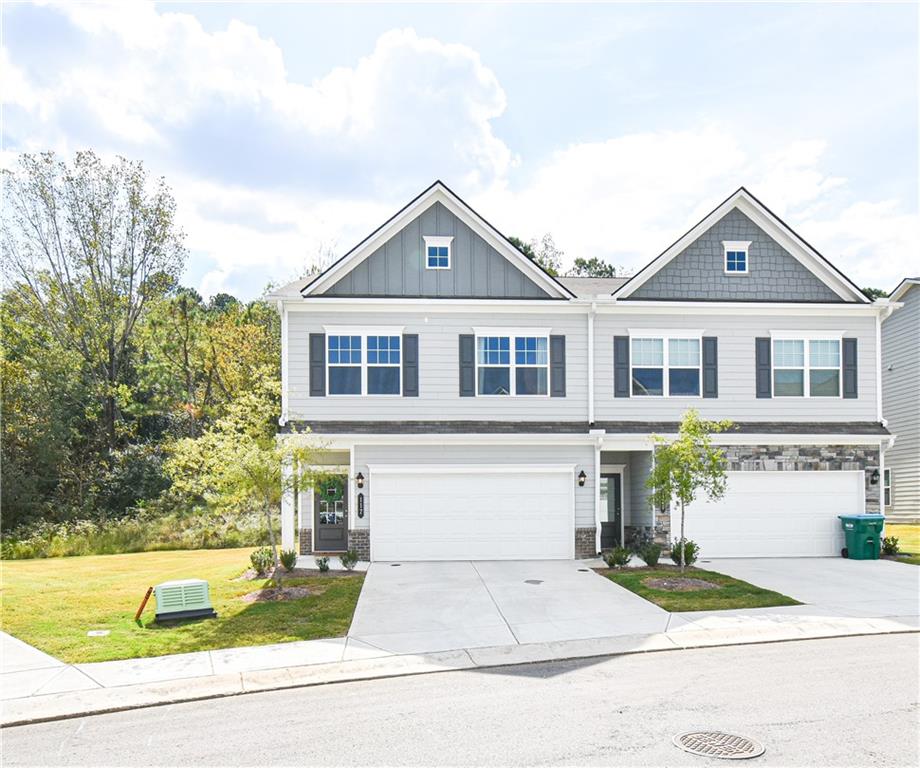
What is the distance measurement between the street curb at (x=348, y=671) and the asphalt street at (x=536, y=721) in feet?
0.67

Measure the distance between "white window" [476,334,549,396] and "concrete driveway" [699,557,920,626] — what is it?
5.90 metres

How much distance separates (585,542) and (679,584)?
417cm

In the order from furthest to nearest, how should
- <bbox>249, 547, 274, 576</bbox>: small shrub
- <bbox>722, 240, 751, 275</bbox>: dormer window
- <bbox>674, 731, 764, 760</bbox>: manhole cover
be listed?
<bbox>722, 240, 751, 275</bbox>: dormer window → <bbox>249, 547, 274, 576</bbox>: small shrub → <bbox>674, 731, 764, 760</bbox>: manhole cover

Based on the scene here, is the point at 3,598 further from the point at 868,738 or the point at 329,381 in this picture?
the point at 868,738

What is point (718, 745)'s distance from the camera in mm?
6816

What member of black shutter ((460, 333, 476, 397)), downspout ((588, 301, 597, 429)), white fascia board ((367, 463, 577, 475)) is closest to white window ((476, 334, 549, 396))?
black shutter ((460, 333, 476, 397))

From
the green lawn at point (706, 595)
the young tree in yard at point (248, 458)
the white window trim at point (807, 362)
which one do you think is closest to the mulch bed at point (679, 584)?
the green lawn at point (706, 595)

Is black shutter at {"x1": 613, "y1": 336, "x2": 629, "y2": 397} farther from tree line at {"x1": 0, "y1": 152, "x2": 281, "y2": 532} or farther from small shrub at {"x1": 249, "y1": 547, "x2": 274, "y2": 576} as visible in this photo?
tree line at {"x1": 0, "y1": 152, "x2": 281, "y2": 532}

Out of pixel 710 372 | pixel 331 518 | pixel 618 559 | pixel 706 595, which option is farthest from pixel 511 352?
pixel 706 595

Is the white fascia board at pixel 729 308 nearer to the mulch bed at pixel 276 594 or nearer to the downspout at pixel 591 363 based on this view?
the downspout at pixel 591 363

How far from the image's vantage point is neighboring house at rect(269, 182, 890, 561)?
18.7m

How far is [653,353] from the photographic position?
1972 centimetres

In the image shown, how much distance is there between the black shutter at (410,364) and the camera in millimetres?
19094

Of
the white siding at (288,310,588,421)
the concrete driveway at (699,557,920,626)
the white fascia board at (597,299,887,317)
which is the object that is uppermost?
the white fascia board at (597,299,887,317)
